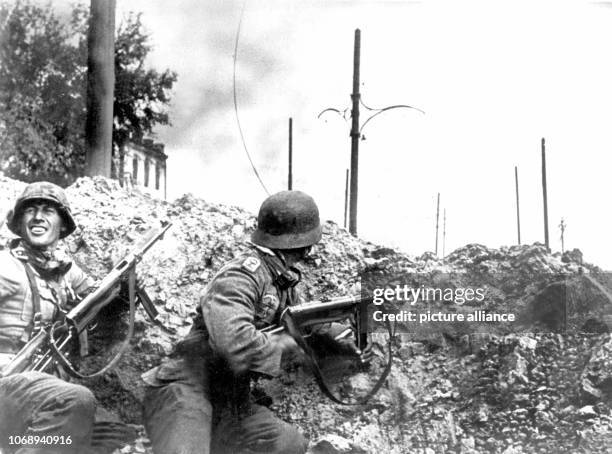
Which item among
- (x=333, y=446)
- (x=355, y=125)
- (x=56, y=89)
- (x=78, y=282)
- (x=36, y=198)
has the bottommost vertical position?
(x=333, y=446)

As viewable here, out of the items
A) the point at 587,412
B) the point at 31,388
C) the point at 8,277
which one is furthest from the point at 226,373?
the point at 587,412

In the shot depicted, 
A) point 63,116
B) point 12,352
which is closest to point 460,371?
point 12,352

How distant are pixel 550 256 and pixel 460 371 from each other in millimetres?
1036

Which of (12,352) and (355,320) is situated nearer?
(12,352)

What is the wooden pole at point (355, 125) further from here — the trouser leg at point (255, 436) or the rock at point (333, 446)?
the trouser leg at point (255, 436)

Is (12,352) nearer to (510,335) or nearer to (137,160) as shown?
(137,160)

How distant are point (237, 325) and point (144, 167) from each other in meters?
2.16

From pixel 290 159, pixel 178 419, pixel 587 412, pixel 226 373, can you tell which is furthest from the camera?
pixel 290 159

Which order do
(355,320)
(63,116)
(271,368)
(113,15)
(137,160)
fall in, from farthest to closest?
(63,116)
(137,160)
(113,15)
(355,320)
(271,368)

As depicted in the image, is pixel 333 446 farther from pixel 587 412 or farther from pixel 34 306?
pixel 34 306

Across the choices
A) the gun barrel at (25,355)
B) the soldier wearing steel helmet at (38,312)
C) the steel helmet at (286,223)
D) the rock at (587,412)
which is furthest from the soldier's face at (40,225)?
the rock at (587,412)

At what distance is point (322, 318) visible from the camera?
3.46 meters

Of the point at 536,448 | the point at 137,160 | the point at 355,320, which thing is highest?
the point at 137,160

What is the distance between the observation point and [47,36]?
491 cm
